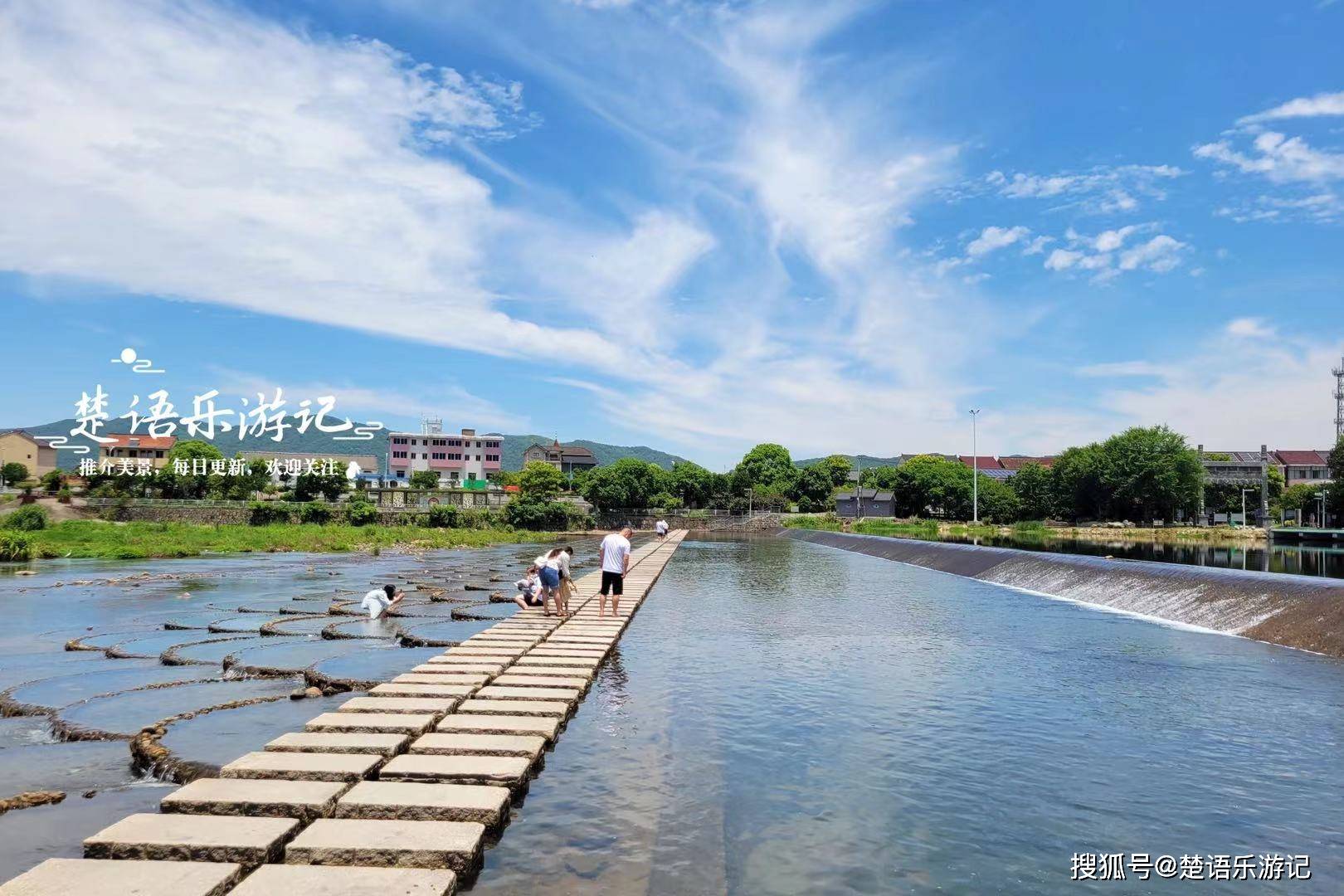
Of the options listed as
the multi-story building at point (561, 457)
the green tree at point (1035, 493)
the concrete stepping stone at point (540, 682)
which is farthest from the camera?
the multi-story building at point (561, 457)

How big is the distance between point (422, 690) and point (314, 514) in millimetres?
86670

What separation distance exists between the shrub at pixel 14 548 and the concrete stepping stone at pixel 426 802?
47595 mm

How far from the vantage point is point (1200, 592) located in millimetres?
24047

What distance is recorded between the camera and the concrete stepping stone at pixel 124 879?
5.50 m

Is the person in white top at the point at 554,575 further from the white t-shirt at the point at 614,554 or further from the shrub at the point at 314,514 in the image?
the shrub at the point at 314,514

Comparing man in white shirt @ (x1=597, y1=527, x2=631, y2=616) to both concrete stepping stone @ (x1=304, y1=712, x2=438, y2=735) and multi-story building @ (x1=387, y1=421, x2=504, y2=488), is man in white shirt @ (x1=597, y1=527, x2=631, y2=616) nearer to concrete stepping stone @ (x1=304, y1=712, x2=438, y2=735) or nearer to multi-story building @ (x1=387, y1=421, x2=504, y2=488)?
concrete stepping stone @ (x1=304, y1=712, x2=438, y2=735)

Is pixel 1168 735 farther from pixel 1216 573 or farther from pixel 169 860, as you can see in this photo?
pixel 1216 573

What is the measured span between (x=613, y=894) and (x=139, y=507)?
10285 centimetres

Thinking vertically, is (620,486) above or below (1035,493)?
below

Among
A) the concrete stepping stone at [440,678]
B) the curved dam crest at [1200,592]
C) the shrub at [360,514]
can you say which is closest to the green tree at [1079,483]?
the curved dam crest at [1200,592]

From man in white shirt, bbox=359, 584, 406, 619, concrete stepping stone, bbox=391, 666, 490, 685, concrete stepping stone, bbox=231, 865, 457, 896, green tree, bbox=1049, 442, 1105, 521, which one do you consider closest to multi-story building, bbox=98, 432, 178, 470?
green tree, bbox=1049, 442, 1105, 521

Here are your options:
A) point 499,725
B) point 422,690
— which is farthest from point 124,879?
point 422,690

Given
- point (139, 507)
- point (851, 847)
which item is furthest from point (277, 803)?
point (139, 507)

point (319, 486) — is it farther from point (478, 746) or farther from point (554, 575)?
point (478, 746)
